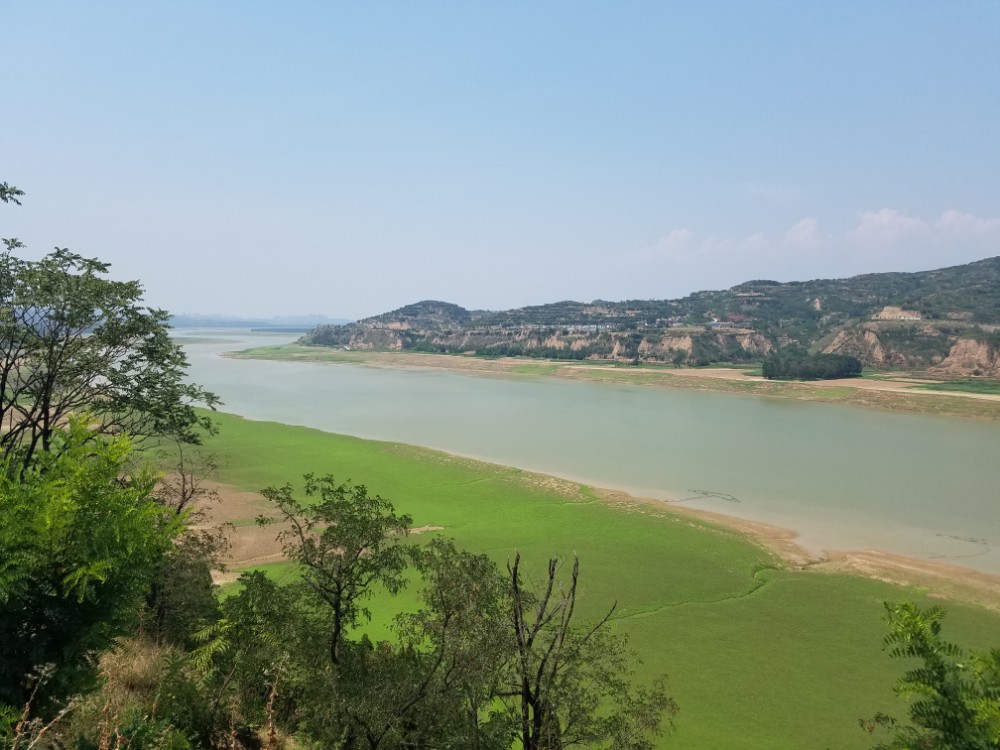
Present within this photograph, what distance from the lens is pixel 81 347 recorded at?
1216 centimetres

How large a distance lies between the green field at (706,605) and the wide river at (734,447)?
11.6 ft

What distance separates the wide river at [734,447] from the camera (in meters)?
22.2

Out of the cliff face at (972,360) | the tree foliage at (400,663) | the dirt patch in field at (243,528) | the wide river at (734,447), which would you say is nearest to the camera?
the tree foliage at (400,663)

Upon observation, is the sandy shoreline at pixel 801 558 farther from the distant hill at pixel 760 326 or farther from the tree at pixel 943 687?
the distant hill at pixel 760 326

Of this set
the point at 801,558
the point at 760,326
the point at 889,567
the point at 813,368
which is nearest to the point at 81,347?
the point at 801,558

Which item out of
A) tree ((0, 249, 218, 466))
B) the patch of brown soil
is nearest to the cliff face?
the patch of brown soil

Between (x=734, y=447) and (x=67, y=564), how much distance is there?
3486cm

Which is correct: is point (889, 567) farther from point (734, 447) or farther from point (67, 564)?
point (67, 564)

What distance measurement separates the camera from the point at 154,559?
5.29m

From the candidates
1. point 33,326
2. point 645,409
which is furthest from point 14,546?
point 645,409

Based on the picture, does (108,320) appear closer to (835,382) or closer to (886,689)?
(886,689)

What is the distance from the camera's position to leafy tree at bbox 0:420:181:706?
4.25 metres

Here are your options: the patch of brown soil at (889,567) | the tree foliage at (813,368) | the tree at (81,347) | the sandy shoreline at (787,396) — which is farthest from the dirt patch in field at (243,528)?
the tree foliage at (813,368)

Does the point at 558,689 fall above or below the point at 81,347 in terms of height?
below
